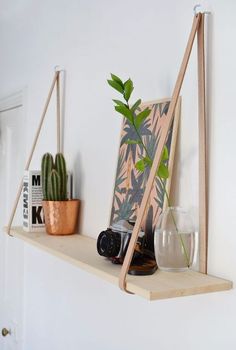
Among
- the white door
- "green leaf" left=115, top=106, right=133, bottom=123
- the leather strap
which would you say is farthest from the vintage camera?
the white door

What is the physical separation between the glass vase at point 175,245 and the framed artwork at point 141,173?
3.1 inches

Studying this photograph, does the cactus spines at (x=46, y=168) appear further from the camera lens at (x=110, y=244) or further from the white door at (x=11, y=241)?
the white door at (x=11, y=241)

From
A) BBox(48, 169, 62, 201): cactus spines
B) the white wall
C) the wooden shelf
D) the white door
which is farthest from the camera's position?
the white door

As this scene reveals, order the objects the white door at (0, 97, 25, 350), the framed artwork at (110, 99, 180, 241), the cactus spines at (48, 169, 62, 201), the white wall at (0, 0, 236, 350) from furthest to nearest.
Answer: the white door at (0, 97, 25, 350) < the cactus spines at (48, 169, 62, 201) < the framed artwork at (110, 99, 180, 241) < the white wall at (0, 0, 236, 350)

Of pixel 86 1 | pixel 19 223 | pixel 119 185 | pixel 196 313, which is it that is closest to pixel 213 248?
pixel 196 313

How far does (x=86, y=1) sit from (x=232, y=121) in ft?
2.74

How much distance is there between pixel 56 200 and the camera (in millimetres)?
1382

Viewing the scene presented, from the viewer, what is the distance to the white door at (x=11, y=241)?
201 cm

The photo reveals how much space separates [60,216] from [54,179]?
0.41ft

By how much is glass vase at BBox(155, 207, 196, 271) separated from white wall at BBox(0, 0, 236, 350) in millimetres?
47

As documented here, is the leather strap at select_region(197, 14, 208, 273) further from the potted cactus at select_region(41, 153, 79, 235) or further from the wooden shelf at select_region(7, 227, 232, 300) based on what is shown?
the potted cactus at select_region(41, 153, 79, 235)

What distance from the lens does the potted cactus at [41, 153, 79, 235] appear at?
1.37m

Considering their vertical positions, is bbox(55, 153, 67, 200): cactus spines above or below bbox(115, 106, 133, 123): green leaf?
below

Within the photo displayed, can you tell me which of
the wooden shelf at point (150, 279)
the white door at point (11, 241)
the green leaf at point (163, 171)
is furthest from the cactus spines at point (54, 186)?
the white door at point (11, 241)
